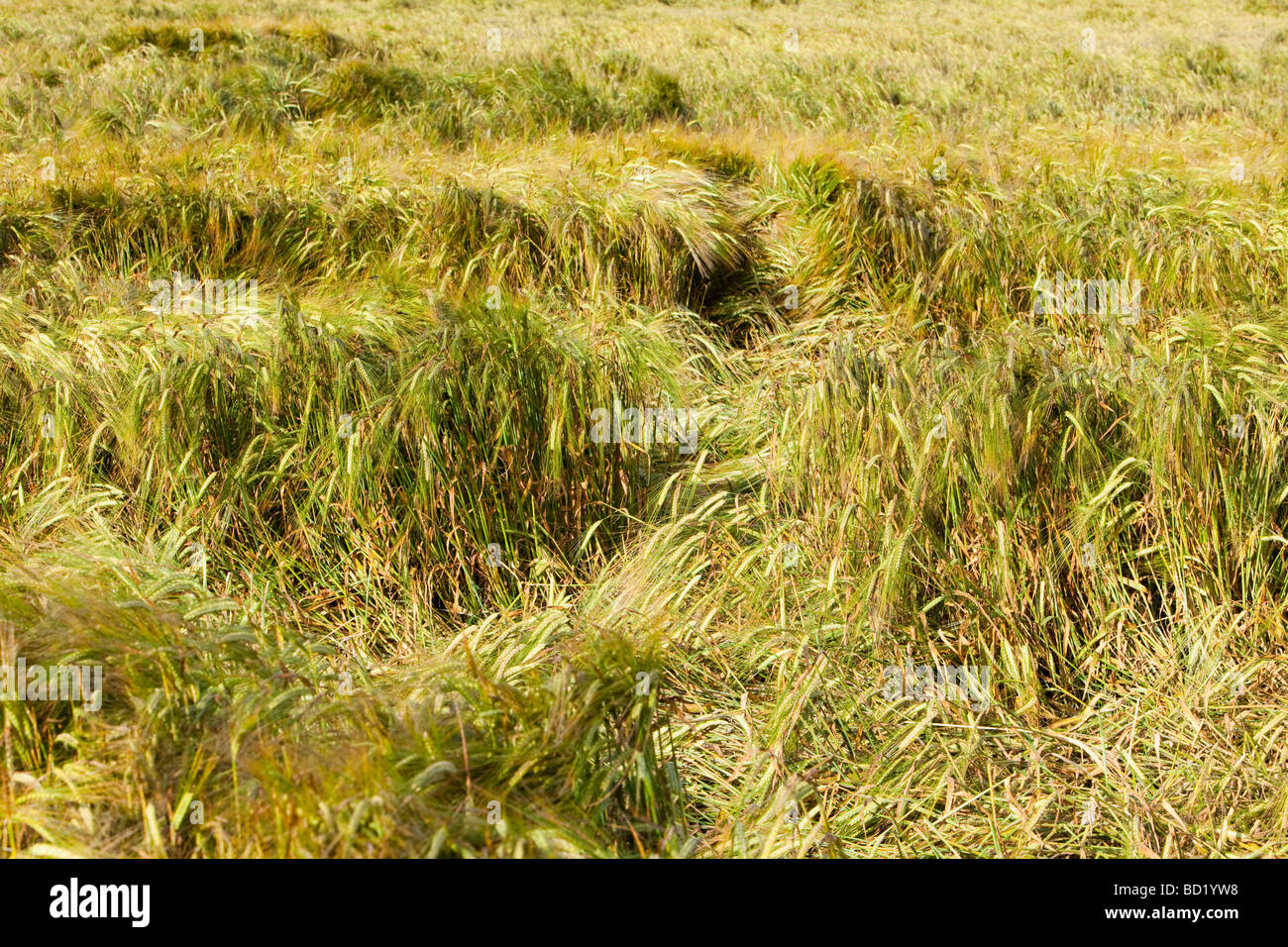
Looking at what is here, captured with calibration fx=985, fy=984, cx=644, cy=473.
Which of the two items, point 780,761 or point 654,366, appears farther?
point 654,366

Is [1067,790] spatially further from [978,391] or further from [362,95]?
[362,95]

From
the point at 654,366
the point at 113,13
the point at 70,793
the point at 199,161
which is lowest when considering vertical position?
the point at 70,793

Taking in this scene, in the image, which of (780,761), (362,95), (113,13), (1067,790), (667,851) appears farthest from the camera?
(113,13)

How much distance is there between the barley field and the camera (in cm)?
215

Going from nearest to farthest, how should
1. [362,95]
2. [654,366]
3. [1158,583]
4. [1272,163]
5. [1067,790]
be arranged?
[1067,790], [1158,583], [654,366], [1272,163], [362,95]

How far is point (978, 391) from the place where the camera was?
329 cm

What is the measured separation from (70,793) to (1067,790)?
2.34m

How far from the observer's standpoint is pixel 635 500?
347cm

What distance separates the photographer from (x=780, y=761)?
2.42 m

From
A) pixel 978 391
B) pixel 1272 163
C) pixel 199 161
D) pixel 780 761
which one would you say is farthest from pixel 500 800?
pixel 1272 163

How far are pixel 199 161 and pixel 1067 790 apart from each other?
204 inches

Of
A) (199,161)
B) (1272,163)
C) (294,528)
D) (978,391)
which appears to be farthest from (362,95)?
(1272,163)

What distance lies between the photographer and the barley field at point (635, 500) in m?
2.15
